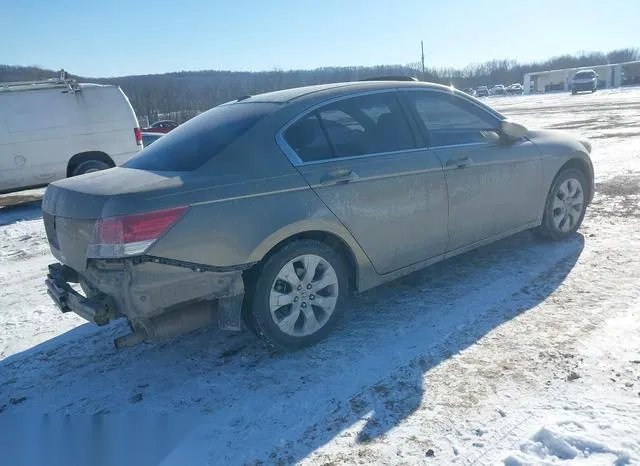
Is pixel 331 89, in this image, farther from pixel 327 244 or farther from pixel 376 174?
pixel 327 244

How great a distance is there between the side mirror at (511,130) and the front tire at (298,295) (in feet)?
6.82

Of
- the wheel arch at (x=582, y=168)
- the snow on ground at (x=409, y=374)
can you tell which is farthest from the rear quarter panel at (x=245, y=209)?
the wheel arch at (x=582, y=168)

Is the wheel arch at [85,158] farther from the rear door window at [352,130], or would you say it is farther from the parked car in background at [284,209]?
the rear door window at [352,130]

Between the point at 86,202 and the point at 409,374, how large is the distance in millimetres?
2145

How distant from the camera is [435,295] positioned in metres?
4.29

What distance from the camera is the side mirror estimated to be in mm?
4688

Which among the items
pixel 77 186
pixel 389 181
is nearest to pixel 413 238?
pixel 389 181

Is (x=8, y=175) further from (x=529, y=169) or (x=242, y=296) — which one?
(x=529, y=169)

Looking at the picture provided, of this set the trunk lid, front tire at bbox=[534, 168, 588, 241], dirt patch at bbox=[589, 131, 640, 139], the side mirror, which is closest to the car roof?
the side mirror

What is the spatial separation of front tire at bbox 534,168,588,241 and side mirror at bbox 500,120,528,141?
728 millimetres

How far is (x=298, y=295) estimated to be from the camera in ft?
11.5

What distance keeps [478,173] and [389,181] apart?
0.99m

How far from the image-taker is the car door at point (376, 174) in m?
3.59

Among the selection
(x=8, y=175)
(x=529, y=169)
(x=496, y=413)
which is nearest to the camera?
(x=496, y=413)
